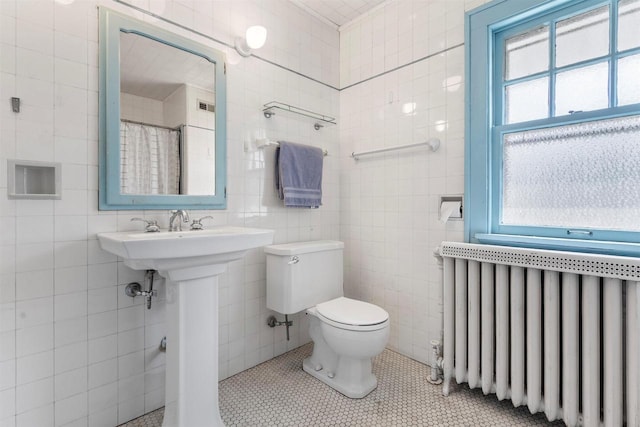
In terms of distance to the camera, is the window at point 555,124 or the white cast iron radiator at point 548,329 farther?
the window at point 555,124

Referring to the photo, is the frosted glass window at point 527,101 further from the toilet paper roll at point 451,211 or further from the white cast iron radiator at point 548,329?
the white cast iron radiator at point 548,329

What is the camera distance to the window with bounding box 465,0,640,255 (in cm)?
137

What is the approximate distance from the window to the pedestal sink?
1.31 m

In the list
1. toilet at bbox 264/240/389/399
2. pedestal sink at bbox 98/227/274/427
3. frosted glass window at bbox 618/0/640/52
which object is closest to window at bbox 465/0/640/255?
frosted glass window at bbox 618/0/640/52

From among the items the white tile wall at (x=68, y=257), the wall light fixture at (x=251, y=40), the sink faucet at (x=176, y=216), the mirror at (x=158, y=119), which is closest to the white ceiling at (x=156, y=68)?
the mirror at (x=158, y=119)

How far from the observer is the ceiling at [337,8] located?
2.17 meters

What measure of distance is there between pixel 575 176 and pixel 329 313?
4.56ft

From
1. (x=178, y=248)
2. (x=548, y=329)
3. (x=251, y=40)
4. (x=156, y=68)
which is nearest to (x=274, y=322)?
(x=178, y=248)

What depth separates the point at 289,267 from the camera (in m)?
→ 1.86

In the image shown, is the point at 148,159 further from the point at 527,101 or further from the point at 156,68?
the point at 527,101

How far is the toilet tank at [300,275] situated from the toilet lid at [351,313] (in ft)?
0.41

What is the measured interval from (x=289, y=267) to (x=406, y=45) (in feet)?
5.31

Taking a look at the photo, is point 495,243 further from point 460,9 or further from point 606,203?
point 460,9

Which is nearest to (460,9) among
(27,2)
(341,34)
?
(341,34)
